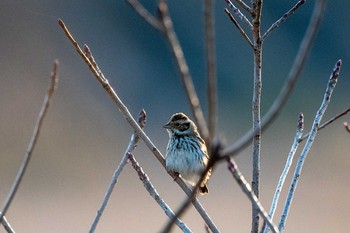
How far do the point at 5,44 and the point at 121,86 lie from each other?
2920mm

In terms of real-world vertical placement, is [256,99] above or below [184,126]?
below

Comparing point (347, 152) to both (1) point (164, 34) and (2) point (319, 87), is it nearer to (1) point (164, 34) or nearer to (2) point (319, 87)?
(2) point (319, 87)

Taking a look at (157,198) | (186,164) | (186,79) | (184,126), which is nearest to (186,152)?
(186,164)

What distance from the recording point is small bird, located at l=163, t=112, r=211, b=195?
477 cm

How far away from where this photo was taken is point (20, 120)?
62.7 ft

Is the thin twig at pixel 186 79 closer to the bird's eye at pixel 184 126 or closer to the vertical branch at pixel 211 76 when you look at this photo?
the vertical branch at pixel 211 76

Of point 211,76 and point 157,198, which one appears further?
point 157,198

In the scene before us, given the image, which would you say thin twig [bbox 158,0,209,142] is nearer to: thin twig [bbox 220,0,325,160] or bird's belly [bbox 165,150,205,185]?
thin twig [bbox 220,0,325,160]

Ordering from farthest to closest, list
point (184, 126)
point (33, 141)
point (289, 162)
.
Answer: point (184, 126) < point (289, 162) < point (33, 141)

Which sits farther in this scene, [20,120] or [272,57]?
[272,57]

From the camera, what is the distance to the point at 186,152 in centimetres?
489

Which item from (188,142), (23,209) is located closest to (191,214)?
(23,209)

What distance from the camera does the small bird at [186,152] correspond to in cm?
477

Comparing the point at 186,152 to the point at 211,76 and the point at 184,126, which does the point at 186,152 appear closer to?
the point at 184,126
